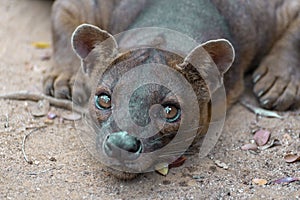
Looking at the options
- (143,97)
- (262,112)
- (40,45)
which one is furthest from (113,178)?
(40,45)

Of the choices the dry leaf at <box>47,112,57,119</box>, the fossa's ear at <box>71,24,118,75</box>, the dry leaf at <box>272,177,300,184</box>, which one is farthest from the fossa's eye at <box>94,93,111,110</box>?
the dry leaf at <box>272,177,300,184</box>

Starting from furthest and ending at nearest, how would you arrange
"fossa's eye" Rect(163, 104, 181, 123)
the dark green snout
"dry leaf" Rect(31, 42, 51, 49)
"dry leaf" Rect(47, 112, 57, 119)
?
"dry leaf" Rect(31, 42, 51, 49), "dry leaf" Rect(47, 112, 57, 119), "fossa's eye" Rect(163, 104, 181, 123), the dark green snout

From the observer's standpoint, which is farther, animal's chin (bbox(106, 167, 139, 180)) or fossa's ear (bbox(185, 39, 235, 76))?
fossa's ear (bbox(185, 39, 235, 76))

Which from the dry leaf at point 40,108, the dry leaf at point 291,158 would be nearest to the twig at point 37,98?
the dry leaf at point 40,108

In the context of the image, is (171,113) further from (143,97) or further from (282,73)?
(282,73)

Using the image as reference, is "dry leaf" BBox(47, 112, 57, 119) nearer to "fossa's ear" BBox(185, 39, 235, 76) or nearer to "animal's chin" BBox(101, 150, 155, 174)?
"animal's chin" BBox(101, 150, 155, 174)

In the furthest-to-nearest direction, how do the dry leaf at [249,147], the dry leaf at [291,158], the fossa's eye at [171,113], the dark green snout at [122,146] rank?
the dry leaf at [249,147], the dry leaf at [291,158], the fossa's eye at [171,113], the dark green snout at [122,146]

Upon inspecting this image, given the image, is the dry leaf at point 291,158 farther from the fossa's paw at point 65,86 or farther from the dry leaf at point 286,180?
the fossa's paw at point 65,86
